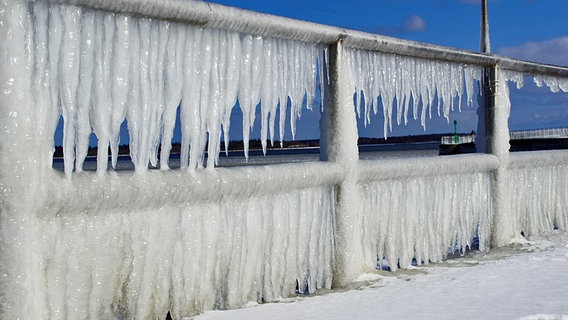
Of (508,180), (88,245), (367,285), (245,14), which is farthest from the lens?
(508,180)

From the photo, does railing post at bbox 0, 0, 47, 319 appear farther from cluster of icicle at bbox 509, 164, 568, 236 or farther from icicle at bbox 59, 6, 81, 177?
cluster of icicle at bbox 509, 164, 568, 236

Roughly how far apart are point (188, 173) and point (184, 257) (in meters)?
0.34

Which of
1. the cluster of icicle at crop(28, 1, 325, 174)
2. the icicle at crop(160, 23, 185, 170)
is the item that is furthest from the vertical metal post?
the icicle at crop(160, 23, 185, 170)

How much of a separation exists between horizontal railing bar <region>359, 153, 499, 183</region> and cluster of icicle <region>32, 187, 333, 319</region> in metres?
0.33

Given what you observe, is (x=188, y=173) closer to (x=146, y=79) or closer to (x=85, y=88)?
(x=146, y=79)

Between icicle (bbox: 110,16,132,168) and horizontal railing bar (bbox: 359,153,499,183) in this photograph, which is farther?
horizontal railing bar (bbox: 359,153,499,183)

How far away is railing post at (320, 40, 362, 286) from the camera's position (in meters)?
3.51

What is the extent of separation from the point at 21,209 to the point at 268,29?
1.42 m

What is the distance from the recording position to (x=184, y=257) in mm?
2846

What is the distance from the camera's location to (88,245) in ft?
8.25

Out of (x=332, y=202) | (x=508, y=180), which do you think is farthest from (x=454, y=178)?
(x=332, y=202)

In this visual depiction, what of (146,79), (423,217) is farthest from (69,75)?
(423,217)

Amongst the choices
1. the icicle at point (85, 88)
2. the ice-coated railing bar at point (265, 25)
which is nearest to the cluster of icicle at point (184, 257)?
the icicle at point (85, 88)

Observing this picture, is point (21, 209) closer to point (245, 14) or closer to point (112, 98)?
point (112, 98)
